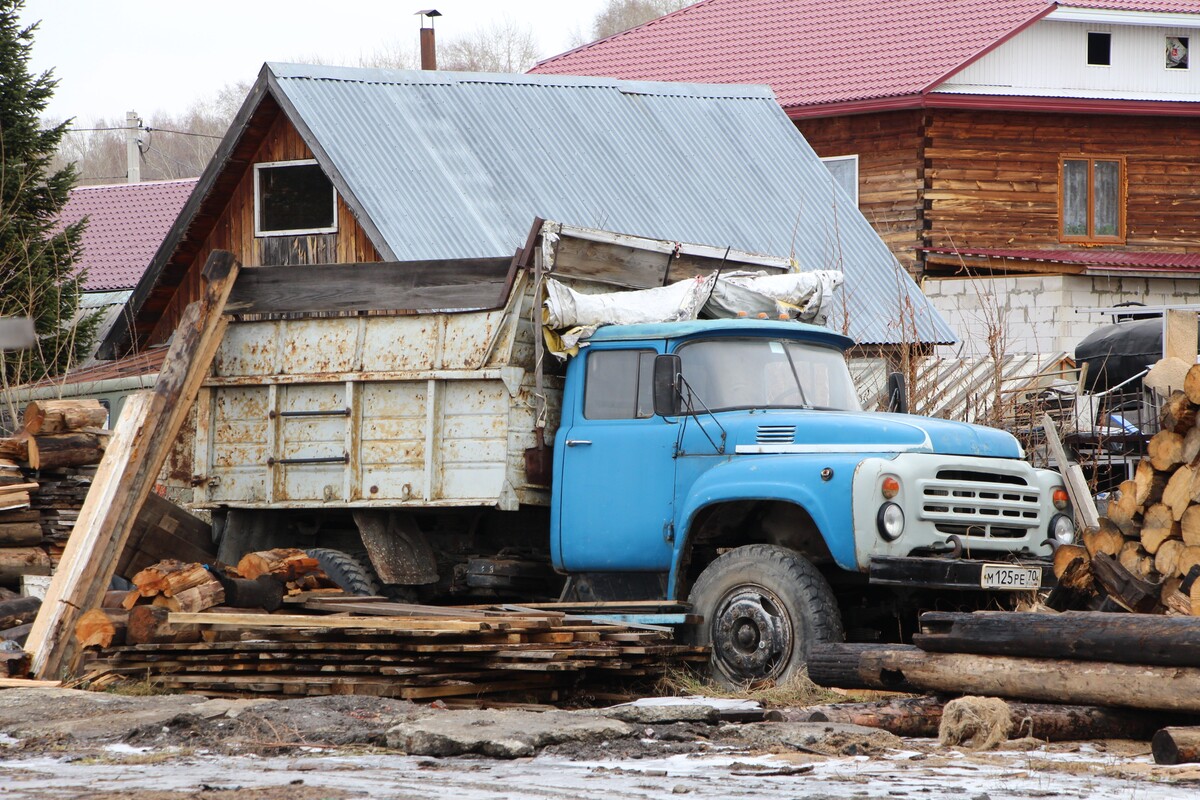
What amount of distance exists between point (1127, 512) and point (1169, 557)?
16.7 inches

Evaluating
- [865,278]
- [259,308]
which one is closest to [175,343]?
[259,308]

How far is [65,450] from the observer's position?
41.7 ft

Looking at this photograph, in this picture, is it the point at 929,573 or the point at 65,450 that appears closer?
the point at 929,573

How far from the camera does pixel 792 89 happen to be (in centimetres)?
3131

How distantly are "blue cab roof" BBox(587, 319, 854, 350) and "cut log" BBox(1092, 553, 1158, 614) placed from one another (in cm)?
234

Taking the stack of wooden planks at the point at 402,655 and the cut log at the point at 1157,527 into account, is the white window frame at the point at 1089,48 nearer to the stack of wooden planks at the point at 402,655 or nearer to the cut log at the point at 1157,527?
the cut log at the point at 1157,527

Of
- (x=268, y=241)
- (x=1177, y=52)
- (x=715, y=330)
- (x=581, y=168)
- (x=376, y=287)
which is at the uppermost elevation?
(x=1177, y=52)

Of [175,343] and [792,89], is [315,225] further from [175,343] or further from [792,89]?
[792,89]

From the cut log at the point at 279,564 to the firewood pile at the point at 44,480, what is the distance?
202 cm

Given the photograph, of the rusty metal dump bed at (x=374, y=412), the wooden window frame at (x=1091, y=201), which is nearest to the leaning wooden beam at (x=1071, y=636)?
the rusty metal dump bed at (x=374, y=412)

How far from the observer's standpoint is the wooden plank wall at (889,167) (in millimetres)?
29766

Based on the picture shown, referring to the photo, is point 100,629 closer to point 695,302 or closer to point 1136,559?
point 695,302

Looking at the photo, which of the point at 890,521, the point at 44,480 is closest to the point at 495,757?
the point at 890,521

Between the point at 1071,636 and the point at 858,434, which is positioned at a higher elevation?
the point at 858,434
